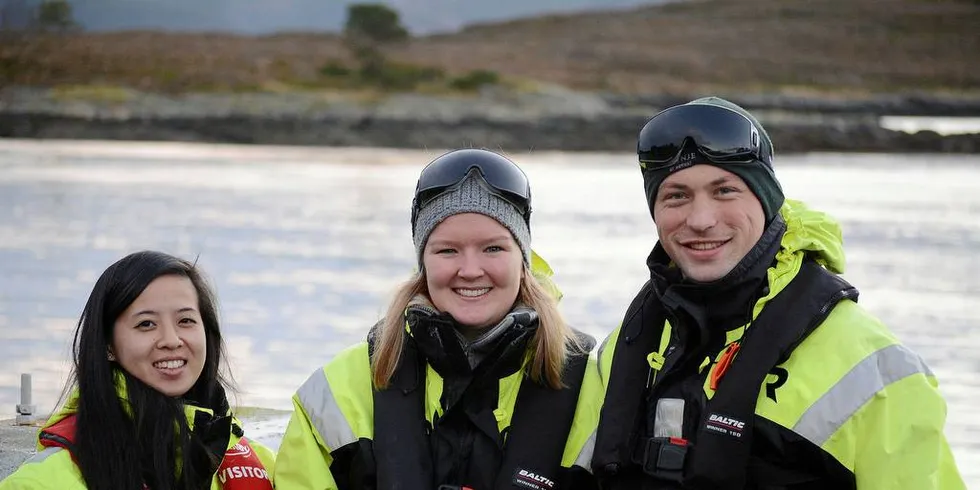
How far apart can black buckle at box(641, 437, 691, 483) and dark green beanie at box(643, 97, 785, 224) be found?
61cm

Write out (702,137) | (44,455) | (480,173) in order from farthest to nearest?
1. (480,173)
2. (44,455)
3. (702,137)

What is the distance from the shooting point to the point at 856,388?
2.90m

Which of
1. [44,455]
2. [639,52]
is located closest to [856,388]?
[44,455]

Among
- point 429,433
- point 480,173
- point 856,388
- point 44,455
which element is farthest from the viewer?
point 480,173

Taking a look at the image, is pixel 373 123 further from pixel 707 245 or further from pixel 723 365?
pixel 723 365

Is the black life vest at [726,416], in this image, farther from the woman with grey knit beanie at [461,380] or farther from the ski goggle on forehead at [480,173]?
the ski goggle on forehead at [480,173]

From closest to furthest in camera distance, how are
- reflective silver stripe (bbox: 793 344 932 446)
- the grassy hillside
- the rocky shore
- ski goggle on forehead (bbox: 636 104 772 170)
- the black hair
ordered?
reflective silver stripe (bbox: 793 344 932 446) < ski goggle on forehead (bbox: 636 104 772 170) < the black hair < the rocky shore < the grassy hillside

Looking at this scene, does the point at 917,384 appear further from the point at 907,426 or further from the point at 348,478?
the point at 348,478

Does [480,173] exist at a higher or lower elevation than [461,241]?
higher

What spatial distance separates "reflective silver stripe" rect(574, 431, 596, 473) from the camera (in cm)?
336

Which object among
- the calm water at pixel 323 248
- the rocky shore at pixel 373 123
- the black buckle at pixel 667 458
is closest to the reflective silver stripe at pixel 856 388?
the black buckle at pixel 667 458

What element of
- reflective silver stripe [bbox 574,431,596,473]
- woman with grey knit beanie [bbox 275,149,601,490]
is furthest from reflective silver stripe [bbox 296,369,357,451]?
reflective silver stripe [bbox 574,431,596,473]

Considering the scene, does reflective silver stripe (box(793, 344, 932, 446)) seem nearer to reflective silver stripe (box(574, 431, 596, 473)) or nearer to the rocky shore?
reflective silver stripe (box(574, 431, 596, 473))

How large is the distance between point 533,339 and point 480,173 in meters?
0.47
